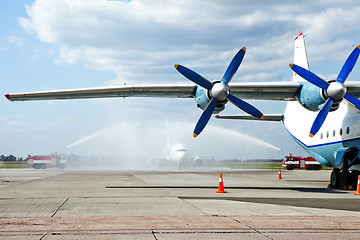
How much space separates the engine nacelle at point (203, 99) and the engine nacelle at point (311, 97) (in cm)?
355

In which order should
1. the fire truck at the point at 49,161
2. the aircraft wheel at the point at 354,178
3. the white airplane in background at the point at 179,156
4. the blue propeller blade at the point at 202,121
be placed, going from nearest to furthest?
the blue propeller blade at the point at 202,121 → the aircraft wheel at the point at 354,178 → the white airplane in background at the point at 179,156 → the fire truck at the point at 49,161

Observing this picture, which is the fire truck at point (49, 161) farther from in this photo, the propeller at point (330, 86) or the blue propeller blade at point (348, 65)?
the blue propeller blade at point (348, 65)

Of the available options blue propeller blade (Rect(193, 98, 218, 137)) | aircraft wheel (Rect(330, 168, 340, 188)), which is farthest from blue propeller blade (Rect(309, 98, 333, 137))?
aircraft wheel (Rect(330, 168, 340, 188))

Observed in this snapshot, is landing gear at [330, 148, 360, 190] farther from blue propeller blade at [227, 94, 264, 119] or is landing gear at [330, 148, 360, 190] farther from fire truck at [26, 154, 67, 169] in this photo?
fire truck at [26, 154, 67, 169]

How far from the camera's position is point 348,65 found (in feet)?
59.1

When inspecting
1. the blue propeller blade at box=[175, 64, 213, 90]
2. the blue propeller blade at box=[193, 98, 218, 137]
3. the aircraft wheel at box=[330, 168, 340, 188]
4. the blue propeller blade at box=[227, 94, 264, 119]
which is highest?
the blue propeller blade at box=[175, 64, 213, 90]

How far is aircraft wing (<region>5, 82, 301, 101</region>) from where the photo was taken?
771 inches

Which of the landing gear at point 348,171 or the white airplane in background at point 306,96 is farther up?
the white airplane in background at point 306,96

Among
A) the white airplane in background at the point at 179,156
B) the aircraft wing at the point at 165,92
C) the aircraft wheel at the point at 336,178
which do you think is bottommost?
the aircraft wheel at the point at 336,178

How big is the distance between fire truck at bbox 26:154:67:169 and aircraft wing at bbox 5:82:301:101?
4597 centimetres

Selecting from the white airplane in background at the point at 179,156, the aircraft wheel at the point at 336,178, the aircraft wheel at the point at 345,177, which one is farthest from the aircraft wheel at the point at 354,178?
the white airplane in background at the point at 179,156

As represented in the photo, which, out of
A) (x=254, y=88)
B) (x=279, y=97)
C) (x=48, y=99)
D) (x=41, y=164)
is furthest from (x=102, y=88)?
(x=41, y=164)

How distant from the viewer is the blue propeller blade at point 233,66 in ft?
60.9

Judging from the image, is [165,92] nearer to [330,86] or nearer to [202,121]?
[202,121]
